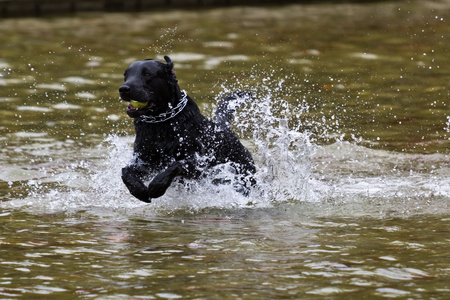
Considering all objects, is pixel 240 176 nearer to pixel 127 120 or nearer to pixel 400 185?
pixel 400 185

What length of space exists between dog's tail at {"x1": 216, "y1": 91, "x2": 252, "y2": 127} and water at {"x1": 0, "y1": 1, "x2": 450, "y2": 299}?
468 millimetres

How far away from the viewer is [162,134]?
22.8 ft

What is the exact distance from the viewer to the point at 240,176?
24.6 ft

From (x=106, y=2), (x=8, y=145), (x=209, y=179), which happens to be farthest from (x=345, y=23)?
(x=209, y=179)

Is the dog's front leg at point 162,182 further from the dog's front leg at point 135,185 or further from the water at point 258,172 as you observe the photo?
the water at point 258,172

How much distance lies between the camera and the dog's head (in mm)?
6641

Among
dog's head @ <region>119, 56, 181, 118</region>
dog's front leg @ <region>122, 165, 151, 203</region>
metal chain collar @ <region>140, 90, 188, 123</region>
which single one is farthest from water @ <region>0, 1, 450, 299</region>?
dog's head @ <region>119, 56, 181, 118</region>

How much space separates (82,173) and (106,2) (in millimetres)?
11624

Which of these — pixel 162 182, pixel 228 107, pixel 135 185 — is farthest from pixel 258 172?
pixel 135 185

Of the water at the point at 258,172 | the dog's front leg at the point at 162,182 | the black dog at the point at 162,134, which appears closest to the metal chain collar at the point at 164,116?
the black dog at the point at 162,134

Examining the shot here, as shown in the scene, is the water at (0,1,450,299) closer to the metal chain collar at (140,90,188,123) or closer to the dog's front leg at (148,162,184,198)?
the dog's front leg at (148,162,184,198)

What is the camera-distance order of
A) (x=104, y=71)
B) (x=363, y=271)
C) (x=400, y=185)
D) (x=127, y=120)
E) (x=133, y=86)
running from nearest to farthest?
(x=363, y=271)
(x=133, y=86)
(x=400, y=185)
(x=127, y=120)
(x=104, y=71)

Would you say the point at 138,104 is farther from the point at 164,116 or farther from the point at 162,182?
the point at 162,182

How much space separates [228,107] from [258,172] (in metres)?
0.66
